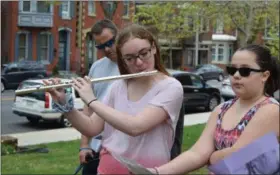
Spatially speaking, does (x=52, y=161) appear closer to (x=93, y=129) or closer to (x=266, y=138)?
(x=93, y=129)

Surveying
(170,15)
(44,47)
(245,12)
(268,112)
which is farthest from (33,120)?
(44,47)

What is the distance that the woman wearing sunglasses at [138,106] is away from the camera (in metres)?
2.31

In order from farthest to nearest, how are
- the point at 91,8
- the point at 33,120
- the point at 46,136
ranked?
the point at 91,8 < the point at 33,120 < the point at 46,136

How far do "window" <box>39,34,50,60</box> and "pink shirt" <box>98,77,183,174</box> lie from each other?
31416mm

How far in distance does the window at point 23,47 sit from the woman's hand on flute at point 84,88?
3107cm

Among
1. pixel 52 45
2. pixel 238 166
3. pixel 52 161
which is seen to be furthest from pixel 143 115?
pixel 52 45

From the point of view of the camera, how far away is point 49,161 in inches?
302

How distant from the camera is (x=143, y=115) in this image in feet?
7.58

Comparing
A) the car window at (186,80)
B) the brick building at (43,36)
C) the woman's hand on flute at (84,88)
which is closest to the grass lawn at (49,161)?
the woman's hand on flute at (84,88)

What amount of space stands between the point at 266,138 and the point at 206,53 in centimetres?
4827

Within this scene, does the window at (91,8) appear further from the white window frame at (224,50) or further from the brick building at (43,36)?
the white window frame at (224,50)

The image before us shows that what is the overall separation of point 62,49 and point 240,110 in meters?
33.0

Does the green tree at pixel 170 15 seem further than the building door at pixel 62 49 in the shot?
No

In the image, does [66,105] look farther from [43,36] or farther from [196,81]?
[43,36]
